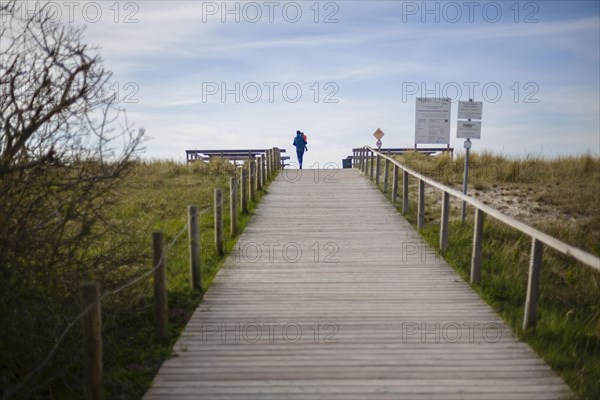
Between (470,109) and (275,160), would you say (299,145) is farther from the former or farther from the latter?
(470,109)

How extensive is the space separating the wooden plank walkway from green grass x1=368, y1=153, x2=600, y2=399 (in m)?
0.26

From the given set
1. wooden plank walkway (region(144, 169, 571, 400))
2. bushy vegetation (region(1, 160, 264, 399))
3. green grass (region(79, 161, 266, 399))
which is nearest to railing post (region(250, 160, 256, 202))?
green grass (region(79, 161, 266, 399))

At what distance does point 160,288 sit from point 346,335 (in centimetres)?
196

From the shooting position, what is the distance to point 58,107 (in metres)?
5.86

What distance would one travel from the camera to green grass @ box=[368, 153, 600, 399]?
6.52 metres

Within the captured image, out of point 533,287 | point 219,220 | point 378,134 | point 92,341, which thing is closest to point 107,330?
point 92,341

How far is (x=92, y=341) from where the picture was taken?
4.78 meters

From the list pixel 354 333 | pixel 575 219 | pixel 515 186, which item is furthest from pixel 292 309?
pixel 515 186

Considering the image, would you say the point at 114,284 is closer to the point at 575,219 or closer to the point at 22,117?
the point at 22,117

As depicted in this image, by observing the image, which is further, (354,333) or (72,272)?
(354,333)

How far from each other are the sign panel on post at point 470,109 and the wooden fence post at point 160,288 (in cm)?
891

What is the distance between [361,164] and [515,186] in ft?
25.2

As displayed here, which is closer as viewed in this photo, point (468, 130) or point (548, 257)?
point (548, 257)

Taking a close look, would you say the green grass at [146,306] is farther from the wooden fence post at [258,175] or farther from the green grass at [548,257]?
the green grass at [548,257]
